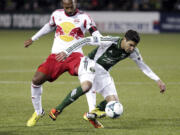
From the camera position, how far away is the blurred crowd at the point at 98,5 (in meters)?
29.7

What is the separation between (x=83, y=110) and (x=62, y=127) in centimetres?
172

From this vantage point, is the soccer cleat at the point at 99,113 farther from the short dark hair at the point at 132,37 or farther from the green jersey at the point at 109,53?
the short dark hair at the point at 132,37

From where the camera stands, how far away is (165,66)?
16.8m

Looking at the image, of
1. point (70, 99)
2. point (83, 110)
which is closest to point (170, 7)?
point (83, 110)

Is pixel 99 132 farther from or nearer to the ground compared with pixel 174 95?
farther from the ground

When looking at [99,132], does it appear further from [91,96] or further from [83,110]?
[83,110]

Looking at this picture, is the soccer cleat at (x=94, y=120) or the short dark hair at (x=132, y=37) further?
the soccer cleat at (x=94, y=120)

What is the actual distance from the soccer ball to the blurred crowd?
2193cm

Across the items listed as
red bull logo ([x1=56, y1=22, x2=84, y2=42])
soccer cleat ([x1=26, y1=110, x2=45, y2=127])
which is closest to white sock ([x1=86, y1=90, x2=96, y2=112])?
soccer cleat ([x1=26, y1=110, x2=45, y2=127])

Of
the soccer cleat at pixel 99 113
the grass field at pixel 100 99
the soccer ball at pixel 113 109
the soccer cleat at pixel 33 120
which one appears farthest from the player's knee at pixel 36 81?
the soccer ball at pixel 113 109

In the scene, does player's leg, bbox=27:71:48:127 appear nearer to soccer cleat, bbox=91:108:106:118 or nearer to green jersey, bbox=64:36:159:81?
green jersey, bbox=64:36:159:81

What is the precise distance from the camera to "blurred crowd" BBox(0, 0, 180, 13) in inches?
1168

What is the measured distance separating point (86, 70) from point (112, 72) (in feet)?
24.2

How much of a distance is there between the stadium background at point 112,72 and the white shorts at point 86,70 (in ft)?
2.42
